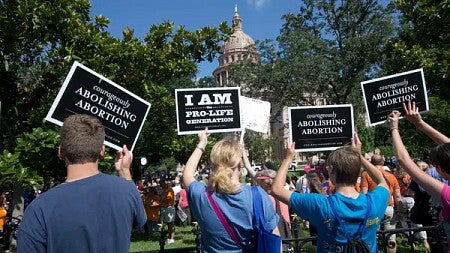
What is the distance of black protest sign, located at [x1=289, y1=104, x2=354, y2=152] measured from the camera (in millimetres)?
6367

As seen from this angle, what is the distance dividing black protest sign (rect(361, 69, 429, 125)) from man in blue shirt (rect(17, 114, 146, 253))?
4.49 metres

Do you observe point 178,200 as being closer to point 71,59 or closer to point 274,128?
point 71,59

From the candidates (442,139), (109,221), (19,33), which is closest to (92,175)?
(109,221)

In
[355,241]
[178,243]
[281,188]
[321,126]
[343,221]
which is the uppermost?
[321,126]

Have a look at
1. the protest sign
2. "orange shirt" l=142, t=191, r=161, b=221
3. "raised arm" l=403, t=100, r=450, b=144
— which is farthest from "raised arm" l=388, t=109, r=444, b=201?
"orange shirt" l=142, t=191, r=161, b=221

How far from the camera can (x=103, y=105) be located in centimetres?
500

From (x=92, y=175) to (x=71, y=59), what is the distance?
6.05m

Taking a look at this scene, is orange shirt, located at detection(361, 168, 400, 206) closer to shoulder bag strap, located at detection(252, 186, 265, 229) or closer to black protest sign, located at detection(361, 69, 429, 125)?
black protest sign, located at detection(361, 69, 429, 125)

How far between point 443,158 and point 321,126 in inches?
125

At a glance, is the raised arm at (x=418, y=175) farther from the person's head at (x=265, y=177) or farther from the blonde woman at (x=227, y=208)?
the person's head at (x=265, y=177)

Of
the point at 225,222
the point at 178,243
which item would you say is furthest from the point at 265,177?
the point at 178,243

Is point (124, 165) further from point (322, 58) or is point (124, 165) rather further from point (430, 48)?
point (322, 58)

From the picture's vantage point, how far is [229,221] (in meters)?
3.13

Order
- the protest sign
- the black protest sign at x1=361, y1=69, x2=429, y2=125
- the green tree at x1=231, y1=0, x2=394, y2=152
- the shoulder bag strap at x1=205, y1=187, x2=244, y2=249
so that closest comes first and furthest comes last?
the shoulder bag strap at x1=205, y1=187, x2=244, y2=249 → the black protest sign at x1=361, y1=69, x2=429, y2=125 → the protest sign → the green tree at x1=231, y1=0, x2=394, y2=152
